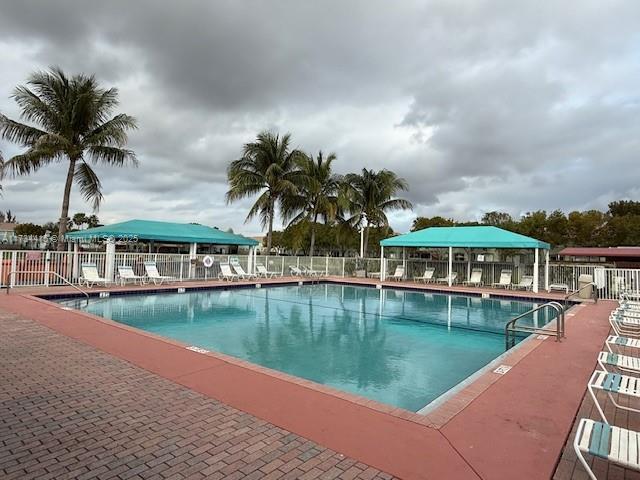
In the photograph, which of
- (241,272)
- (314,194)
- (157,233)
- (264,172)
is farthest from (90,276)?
(314,194)

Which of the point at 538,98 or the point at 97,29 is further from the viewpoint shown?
the point at 538,98

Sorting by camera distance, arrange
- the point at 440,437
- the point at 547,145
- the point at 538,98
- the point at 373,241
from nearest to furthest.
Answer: the point at 440,437 → the point at 538,98 → the point at 547,145 → the point at 373,241

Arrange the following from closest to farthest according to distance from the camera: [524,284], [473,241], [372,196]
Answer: [524,284] → [473,241] → [372,196]

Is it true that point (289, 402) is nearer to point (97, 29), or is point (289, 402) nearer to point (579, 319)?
point (579, 319)

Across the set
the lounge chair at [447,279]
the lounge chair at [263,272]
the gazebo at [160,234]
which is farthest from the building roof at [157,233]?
the lounge chair at [447,279]

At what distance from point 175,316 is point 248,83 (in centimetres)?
839

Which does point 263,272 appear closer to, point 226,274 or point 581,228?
point 226,274

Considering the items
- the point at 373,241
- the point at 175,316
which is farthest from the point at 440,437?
the point at 373,241

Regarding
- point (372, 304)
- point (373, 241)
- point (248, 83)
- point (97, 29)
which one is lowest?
point (372, 304)

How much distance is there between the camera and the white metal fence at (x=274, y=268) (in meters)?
12.6

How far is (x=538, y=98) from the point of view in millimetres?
15094

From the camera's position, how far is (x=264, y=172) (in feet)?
76.3

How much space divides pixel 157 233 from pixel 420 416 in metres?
17.5

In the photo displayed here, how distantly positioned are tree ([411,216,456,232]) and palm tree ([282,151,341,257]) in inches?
1123
